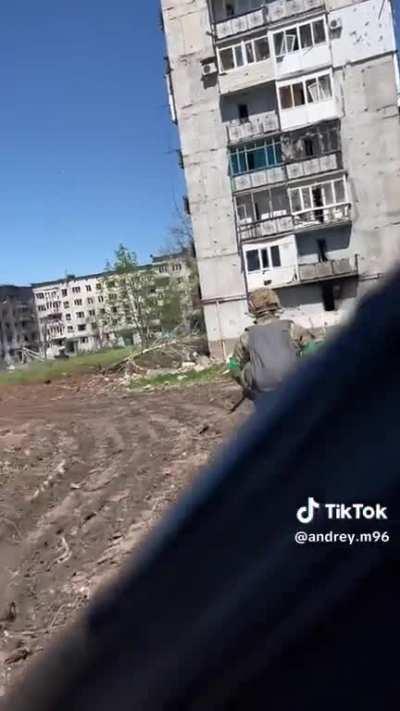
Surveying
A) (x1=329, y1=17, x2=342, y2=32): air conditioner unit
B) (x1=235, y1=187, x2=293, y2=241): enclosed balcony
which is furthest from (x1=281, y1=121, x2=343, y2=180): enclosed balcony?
(x1=329, y1=17, x2=342, y2=32): air conditioner unit

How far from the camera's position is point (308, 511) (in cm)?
110

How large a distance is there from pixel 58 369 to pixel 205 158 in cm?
1281

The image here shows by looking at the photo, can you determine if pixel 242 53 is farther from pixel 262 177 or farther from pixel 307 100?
pixel 262 177

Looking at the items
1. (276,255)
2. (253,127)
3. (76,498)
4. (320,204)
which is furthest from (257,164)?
(76,498)

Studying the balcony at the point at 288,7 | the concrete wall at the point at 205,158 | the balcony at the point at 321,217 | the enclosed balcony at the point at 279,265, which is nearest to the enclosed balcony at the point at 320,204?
the balcony at the point at 321,217

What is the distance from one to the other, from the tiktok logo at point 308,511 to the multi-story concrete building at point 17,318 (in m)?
112

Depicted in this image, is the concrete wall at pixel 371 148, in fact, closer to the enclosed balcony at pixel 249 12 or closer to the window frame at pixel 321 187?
the window frame at pixel 321 187

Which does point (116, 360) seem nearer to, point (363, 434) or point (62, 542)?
point (62, 542)

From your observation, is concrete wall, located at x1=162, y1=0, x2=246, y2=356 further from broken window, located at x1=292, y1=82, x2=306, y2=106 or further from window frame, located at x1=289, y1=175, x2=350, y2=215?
broken window, located at x1=292, y1=82, x2=306, y2=106

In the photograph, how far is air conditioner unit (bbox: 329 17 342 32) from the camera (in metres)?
34.9

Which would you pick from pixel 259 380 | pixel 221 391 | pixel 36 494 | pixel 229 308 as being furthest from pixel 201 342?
pixel 259 380

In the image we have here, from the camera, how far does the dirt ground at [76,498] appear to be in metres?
4.89

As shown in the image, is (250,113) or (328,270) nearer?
(328,270)

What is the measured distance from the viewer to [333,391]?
1137 millimetres
